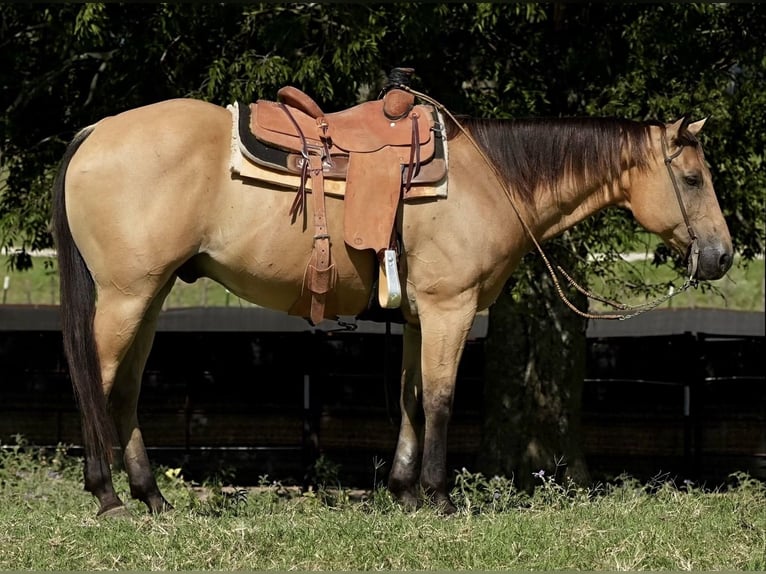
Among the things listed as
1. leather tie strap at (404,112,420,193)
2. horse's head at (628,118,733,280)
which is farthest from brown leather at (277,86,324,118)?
horse's head at (628,118,733,280)

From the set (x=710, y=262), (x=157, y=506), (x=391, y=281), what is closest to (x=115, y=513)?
(x=157, y=506)

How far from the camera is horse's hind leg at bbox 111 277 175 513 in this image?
5.34 m

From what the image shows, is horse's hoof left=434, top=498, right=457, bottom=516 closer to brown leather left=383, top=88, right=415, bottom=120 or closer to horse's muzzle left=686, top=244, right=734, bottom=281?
horse's muzzle left=686, top=244, right=734, bottom=281

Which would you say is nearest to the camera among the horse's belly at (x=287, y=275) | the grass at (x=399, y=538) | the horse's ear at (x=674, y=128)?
the grass at (x=399, y=538)

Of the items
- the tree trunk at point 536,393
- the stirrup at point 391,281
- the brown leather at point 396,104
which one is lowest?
the tree trunk at point 536,393

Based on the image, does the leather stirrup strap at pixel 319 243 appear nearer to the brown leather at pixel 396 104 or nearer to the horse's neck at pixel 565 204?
the brown leather at pixel 396 104

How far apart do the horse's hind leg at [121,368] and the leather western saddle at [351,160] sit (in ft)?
2.71

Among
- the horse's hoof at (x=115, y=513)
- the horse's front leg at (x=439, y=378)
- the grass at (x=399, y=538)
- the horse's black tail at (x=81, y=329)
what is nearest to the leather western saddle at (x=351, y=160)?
the horse's front leg at (x=439, y=378)

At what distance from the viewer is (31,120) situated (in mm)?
8594

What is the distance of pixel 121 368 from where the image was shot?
538cm

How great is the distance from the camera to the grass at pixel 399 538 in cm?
428

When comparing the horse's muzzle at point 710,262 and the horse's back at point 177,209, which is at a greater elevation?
the horse's back at point 177,209

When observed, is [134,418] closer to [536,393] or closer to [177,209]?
[177,209]

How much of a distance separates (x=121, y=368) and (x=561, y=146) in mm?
2604
